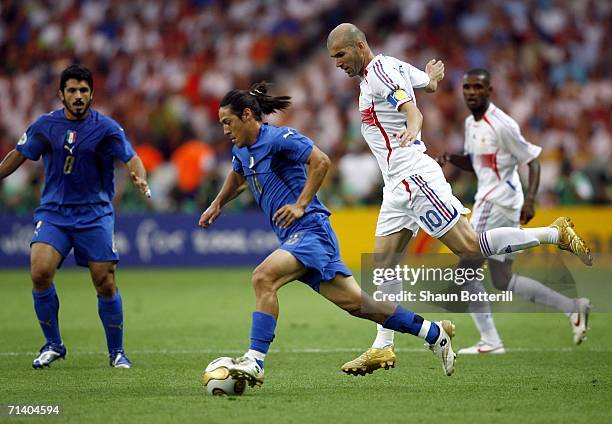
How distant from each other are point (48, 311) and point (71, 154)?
1.40 metres

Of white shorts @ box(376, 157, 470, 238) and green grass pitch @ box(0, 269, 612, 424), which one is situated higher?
white shorts @ box(376, 157, 470, 238)

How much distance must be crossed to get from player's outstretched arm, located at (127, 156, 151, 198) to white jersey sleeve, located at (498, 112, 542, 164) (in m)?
3.63

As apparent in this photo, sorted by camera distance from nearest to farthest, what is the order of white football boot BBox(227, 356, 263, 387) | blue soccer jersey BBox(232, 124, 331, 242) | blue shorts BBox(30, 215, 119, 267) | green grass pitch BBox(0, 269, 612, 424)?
1. green grass pitch BBox(0, 269, 612, 424)
2. white football boot BBox(227, 356, 263, 387)
3. blue soccer jersey BBox(232, 124, 331, 242)
4. blue shorts BBox(30, 215, 119, 267)

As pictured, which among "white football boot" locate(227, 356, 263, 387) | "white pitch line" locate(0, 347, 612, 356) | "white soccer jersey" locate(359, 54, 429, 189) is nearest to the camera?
"white football boot" locate(227, 356, 263, 387)

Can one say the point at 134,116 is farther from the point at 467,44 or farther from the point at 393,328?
the point at 393,328

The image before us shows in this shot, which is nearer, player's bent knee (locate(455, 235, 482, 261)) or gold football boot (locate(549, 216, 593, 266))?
player's bent knee (locate(455, 235, 482, 261))

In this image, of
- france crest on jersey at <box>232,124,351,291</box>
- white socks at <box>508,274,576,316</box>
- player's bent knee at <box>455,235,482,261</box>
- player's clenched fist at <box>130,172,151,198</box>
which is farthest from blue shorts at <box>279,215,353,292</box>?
white socks at <box>508,274,576,316</box>

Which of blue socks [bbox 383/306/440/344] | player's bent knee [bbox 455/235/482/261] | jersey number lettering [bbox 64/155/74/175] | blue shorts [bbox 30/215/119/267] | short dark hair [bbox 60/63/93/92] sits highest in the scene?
short dark hair [bbox 60/63/93/92]

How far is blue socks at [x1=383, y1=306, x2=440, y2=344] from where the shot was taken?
7.93m

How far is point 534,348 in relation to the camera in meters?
10.4

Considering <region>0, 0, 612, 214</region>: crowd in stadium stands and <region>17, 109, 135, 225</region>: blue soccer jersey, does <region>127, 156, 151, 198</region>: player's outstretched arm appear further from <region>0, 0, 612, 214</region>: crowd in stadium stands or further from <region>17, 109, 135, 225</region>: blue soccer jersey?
<region>0, 0, 612, 214</region>: crowd in stadium stands

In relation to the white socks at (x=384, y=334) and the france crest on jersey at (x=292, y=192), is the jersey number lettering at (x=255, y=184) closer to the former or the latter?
the france crest on jersey at (x=292, y=192)

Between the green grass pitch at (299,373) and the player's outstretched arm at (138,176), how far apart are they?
1.52m

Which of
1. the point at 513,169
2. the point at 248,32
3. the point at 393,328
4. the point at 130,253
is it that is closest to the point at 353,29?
the point at 393,328
